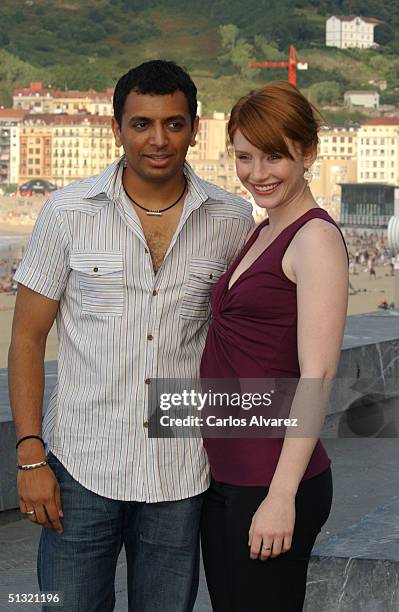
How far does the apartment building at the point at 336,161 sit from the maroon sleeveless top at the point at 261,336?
69375 mm

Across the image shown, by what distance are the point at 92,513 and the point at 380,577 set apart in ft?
1.22

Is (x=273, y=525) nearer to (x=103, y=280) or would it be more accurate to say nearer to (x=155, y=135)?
(x=103, y=280)

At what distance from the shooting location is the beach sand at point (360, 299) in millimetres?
23959

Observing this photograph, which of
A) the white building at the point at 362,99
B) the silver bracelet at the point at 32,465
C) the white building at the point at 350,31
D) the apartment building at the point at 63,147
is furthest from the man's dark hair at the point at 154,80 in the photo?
the white building at the point at 350,31

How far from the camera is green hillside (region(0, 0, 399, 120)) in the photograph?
83.2 metres

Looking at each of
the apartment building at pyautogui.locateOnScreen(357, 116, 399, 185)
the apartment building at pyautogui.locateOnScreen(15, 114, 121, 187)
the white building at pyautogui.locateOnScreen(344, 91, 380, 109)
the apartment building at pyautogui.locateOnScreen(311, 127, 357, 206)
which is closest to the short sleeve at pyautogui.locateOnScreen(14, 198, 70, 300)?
the apartment building at pyautogui.locateOnScreen(311, 127, 357, 206)

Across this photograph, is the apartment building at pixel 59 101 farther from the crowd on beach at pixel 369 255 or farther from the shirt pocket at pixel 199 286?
the shirt pocket at pixel 199 286

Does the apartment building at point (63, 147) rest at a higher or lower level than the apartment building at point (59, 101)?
lower

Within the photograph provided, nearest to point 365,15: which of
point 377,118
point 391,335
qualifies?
point 377,118

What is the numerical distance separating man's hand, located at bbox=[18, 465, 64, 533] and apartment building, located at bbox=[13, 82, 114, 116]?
79418 mm

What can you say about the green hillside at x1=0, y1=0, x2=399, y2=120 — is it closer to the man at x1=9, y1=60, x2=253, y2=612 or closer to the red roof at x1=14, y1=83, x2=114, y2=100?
the red roof at x1=14, y1=83, x2=114, y2=100

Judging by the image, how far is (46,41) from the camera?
87875 millimetres

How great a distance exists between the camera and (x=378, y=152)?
73812 millimetres

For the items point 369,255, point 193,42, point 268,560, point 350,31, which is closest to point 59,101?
point 193,42
